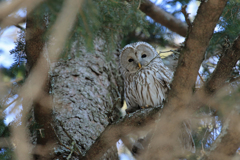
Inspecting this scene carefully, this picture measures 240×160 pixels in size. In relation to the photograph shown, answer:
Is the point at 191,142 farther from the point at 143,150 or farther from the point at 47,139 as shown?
the point at 47,139

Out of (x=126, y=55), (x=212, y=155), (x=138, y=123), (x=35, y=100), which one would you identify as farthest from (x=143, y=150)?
(x=126, y=55)

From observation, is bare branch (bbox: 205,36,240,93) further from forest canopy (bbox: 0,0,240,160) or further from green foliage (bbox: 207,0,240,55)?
green foliage (bbox: 207,0,240,55)

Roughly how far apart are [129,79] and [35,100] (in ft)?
6.32

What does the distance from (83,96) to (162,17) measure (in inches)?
76.0

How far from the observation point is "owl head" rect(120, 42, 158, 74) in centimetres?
386

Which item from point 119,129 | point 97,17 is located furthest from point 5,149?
point 97,17

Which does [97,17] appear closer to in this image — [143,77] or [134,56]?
[143,77]

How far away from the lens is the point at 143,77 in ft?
11.6

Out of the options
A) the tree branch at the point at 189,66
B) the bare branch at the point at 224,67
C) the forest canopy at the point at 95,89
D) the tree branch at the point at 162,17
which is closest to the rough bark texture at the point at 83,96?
the forest canopy at the point at 95,89

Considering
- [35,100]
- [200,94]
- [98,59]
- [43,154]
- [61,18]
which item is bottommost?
[43,154]

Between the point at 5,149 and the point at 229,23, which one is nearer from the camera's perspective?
the point at 5,149

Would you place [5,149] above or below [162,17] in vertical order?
below

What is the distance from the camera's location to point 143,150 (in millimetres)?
2820

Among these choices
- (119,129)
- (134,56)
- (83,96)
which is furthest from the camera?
(134,56)
